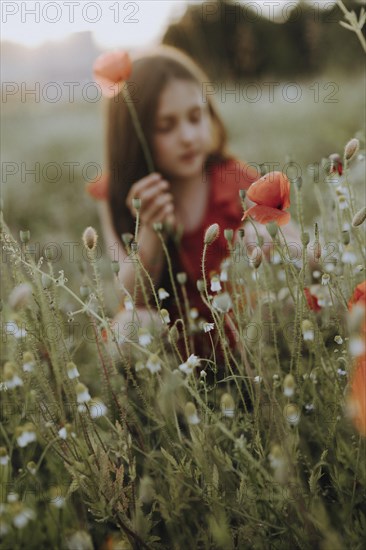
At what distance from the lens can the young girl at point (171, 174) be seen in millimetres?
1707

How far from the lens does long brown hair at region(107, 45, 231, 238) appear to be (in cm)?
180

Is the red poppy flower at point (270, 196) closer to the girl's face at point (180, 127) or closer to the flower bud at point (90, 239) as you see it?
the flower bud at point (90, 239)

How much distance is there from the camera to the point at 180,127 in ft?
5.72

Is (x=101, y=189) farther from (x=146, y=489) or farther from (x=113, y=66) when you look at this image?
(x=146, y=489)

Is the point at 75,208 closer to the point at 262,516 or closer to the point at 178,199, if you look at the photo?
the point at 178,199

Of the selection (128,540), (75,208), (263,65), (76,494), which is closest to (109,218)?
(76,494)

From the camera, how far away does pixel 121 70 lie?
135cm

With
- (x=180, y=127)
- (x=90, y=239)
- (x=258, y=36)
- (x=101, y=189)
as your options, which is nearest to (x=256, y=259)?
(x=90, y=239)

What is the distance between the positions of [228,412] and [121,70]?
2.96 feet

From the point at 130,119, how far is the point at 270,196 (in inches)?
47.5

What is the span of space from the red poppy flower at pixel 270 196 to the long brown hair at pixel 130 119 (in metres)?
1.08

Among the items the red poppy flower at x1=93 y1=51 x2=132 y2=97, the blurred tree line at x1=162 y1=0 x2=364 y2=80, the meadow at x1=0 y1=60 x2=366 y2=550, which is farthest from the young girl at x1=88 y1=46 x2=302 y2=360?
the blurred tree line at x1=162 y1=0 x2=364 y2=80

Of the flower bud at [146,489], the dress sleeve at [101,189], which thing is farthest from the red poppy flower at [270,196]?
the dress sleeve at [101,189]

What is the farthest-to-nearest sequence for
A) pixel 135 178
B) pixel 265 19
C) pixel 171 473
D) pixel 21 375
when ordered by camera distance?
pixel 265 19, pixel 135 178, pixel 21 375, pixel 171 473
